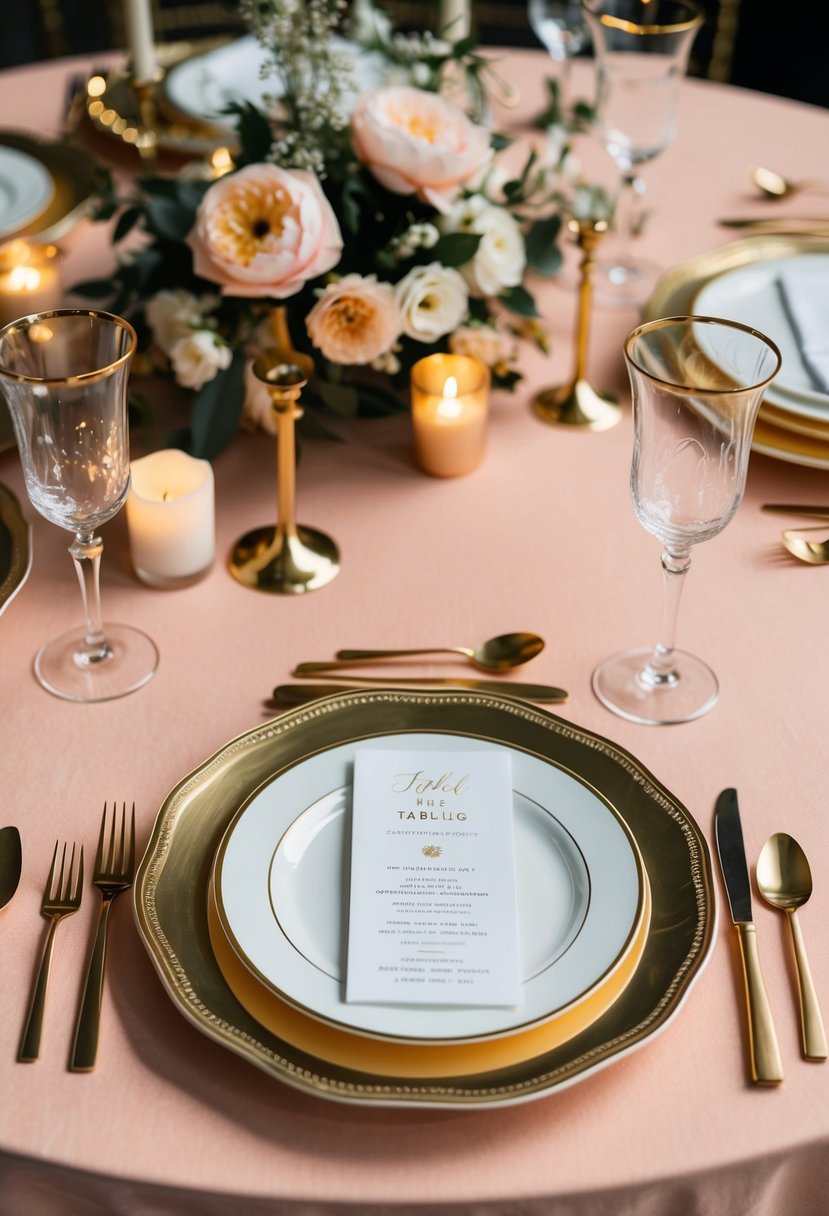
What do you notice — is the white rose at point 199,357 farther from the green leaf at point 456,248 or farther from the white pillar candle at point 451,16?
the white pillar candle at point 451,16

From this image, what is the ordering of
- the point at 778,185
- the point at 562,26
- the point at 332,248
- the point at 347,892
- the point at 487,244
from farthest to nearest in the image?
the point at 562,26
the point at 778,185
the point at 487,244
the point at 332,248
the point at 347,892

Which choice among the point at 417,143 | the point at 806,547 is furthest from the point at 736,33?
the point at 806,547

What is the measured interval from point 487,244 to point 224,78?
27.0 inches

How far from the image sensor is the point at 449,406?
1.13m

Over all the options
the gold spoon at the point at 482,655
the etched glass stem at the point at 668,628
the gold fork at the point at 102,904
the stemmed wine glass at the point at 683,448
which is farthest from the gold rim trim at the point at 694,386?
the gold fork at the point at 102,904

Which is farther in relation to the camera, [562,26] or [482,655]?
[562,26]

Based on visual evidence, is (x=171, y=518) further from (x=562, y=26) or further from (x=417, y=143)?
(x=562, y=26)

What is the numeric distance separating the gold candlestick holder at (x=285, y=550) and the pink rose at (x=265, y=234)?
0.21 ft

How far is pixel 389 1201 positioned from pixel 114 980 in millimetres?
208

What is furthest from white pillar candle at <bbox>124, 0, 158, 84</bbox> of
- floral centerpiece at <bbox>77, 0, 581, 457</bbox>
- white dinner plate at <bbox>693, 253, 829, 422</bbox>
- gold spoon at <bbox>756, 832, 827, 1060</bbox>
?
gold spoon at <bbox>756, 832, 827, 1060</bbox>

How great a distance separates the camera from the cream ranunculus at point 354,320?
1.06 m

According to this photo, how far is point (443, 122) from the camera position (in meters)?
1.12

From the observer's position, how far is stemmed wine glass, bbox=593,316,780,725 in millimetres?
824

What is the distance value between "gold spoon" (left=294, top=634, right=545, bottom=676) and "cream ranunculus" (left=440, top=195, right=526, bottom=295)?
389 mm
